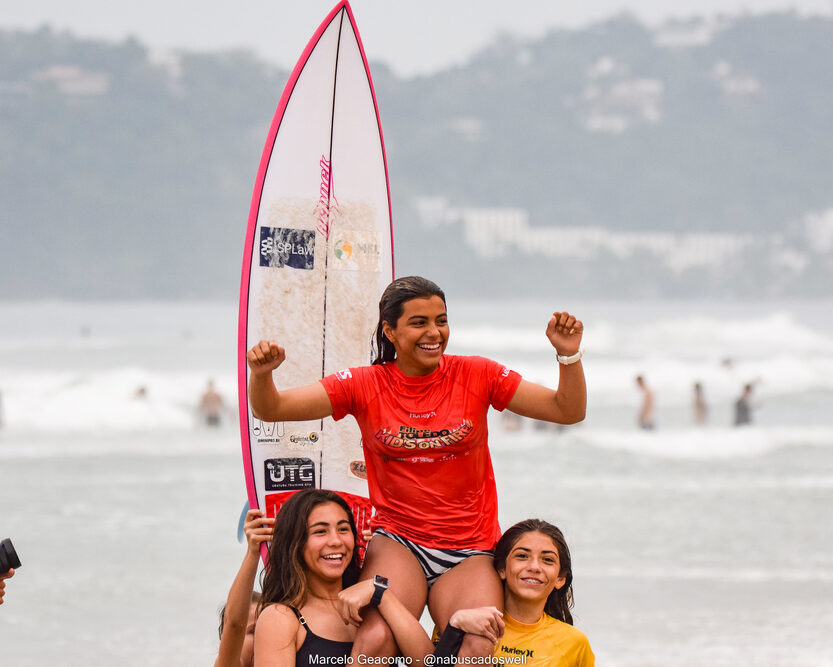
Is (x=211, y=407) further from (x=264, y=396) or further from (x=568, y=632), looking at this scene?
(x=568, y=632)

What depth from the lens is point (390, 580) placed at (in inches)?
Result: 93.4

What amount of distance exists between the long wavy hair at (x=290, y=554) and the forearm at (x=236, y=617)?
0.21 ft

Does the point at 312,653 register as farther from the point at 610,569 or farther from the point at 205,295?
the point at 205,295

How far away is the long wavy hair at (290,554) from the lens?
93.9 inches

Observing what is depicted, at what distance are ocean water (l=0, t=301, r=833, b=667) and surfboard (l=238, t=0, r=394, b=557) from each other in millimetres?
2653

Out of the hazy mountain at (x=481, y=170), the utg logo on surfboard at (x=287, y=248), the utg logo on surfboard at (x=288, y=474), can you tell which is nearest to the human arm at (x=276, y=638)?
the utg logo on surfboard at (x=288, y=474)

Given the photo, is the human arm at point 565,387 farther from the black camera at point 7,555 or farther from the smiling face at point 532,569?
the black camera at point 7,555

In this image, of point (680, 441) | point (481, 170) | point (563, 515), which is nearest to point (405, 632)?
point (563, 515)

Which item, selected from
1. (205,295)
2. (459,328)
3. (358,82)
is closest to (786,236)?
(459,328)

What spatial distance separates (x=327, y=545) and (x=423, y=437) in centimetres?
33

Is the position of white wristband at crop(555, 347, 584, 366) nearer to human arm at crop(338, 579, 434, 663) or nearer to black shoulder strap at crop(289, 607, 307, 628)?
human arm at crop(338, 579, 434, 663)

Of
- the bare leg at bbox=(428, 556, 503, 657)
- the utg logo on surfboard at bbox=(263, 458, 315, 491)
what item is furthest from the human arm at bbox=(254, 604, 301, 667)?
the utg logo on surfboard at bbox=(263, 458, 315, 491)

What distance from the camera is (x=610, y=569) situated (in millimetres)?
7824

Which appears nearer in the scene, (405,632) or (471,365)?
(405,632)
